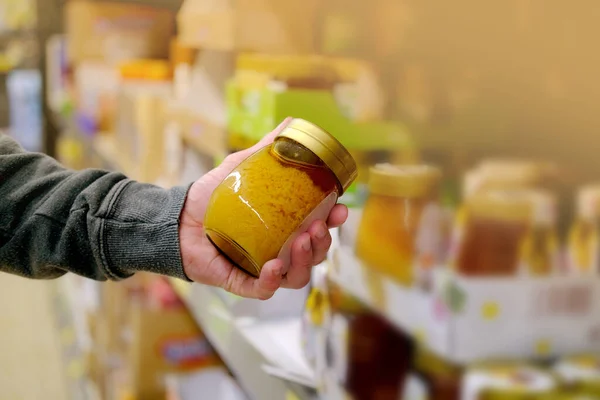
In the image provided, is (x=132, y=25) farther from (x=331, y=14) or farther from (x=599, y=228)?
(x=599, y=228)

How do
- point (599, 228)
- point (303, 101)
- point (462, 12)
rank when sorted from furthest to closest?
point (303, 101)
point (462, 12)
point (599, 228)

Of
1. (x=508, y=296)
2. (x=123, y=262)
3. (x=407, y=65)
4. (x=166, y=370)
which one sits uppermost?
(x=407, y=65)

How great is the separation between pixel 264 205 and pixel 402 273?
0.17 m

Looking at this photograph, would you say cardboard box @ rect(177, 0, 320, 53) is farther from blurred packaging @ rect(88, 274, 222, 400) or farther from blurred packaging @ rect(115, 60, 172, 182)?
blurred packaging @ rect(88, 274, 222, 400)

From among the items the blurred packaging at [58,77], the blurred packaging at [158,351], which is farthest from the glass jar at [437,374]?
the blurred packaging at [58,77]

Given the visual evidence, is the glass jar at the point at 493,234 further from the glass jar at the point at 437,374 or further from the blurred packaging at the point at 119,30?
the blurred packaging at the point at 119,30

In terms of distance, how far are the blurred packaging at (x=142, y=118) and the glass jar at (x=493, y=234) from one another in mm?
1358

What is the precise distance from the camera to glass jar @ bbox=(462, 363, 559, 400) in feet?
1.72

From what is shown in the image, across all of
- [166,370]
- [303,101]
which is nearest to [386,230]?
[303,101]

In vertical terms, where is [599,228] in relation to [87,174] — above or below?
above

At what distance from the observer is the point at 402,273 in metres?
0.70

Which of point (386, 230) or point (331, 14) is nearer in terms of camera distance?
point (386, 230)

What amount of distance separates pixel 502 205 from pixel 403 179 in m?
0.20

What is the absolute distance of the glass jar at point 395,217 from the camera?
678 mm
